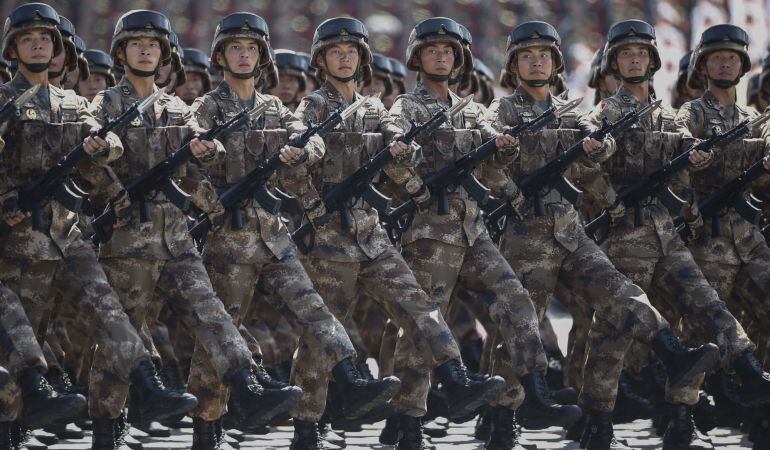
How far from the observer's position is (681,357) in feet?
35.7

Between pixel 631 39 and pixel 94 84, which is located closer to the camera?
pixel 631 39

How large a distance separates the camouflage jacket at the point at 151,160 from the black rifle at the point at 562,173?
82.7 inches

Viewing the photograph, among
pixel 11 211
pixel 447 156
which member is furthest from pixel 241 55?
pixel 11 211

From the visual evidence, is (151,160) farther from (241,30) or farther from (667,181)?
(667,181)

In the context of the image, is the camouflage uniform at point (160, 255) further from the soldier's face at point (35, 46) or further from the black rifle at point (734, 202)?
the black rifle at point (734, 202)

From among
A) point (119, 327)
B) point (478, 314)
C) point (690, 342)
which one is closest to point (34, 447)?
point (119, 327)

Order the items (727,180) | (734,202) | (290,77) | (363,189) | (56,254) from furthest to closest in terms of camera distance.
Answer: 1. (290,77)
2. (727,180)
3. (734,202)
4. (363,189)
5. (56,254)

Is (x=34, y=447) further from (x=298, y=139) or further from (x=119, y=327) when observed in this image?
(x=298, y=139)

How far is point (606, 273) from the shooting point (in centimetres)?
1127

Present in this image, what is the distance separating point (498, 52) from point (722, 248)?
20813 mm

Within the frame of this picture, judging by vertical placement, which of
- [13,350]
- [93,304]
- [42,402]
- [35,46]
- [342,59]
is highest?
[342,59]

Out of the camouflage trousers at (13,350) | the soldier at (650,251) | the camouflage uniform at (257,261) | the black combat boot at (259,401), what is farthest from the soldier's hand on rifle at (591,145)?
the camouflage trousers at (13,350)

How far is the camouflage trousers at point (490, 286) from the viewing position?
1095 cm

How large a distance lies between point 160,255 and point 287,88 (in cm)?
431
